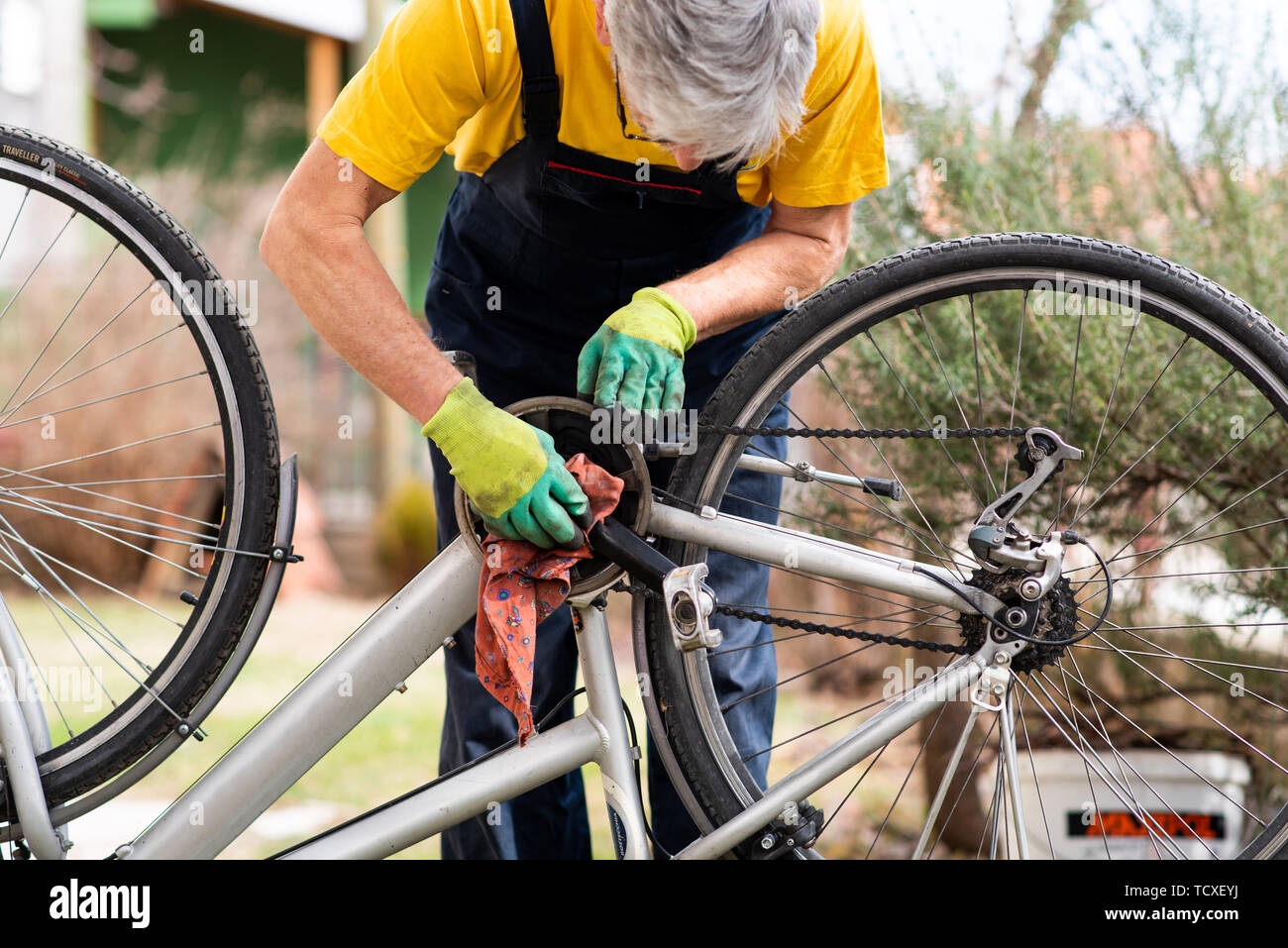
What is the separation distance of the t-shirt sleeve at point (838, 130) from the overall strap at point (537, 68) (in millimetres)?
312

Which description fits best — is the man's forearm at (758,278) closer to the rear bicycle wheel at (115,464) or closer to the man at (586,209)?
the man at (586,209)

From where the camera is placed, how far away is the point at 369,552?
5.98 metres

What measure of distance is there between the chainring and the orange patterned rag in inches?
18.4

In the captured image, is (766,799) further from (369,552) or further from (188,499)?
(369,552)

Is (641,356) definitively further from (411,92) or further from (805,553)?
(411,92)

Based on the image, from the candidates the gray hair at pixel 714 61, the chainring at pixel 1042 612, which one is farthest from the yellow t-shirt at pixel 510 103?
the chainring at pixel 1042 612

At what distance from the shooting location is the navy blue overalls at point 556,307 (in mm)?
1415

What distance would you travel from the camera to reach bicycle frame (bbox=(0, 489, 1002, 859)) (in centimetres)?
129

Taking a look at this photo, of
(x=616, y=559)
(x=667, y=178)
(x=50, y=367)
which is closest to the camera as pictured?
(x=616, y=559)

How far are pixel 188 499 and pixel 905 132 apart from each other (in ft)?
12.5

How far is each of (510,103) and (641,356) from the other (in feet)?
1.33

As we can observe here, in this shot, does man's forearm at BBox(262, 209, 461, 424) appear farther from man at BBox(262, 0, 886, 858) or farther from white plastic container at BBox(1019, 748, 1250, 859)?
white plastic container at BBox(1019, 748, 1250, 859)

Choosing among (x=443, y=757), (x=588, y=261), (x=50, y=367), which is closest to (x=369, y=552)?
(x=50, y=367)

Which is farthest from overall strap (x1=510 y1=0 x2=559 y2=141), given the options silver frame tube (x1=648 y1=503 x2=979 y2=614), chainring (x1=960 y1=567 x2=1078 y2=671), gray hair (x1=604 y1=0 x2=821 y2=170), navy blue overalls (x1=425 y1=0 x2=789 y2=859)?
chainring (x1=960 y1=567 x2=1078 y2=671)
